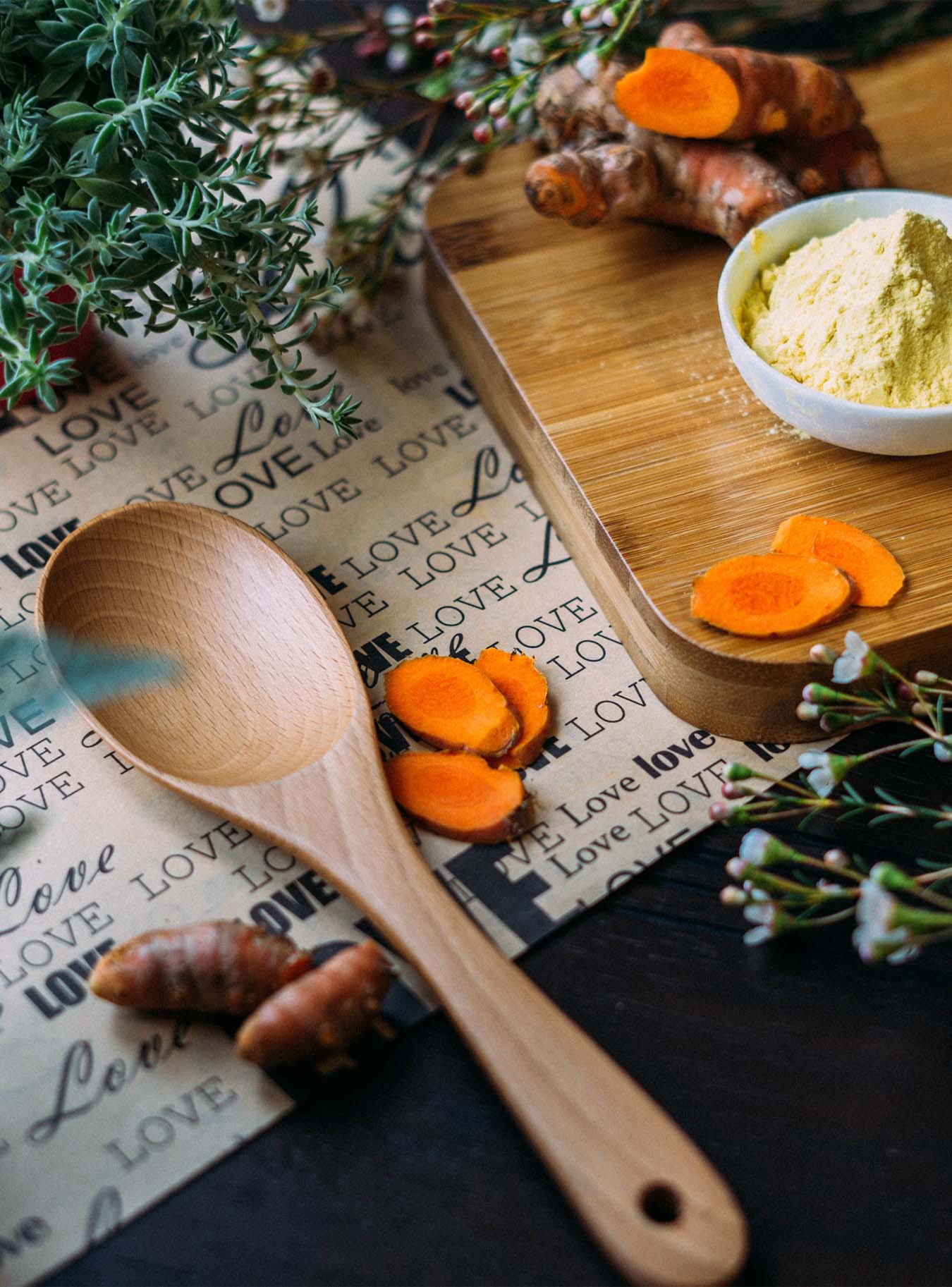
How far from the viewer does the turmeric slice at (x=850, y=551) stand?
101 cm

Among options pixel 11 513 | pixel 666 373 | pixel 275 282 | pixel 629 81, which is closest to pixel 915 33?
pixel 629 81

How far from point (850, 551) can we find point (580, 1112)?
1.90ft

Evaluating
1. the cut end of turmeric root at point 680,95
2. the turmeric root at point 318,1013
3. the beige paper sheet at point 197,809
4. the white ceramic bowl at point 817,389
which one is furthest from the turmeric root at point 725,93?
the turmeric root at point 318,1013

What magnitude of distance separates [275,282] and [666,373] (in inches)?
17.4

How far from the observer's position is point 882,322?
1050 mm

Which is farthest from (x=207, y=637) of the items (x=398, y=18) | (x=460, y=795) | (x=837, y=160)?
(x=398, y=18)

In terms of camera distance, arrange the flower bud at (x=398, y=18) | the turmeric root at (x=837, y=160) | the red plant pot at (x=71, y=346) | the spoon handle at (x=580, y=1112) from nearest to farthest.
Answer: the spoon handle at (x=580, y=1112) < the red plant pot at (x=71, y=346) < the turmeric root at (x=837, y=160) < the flower bud at (x=398, y=18)

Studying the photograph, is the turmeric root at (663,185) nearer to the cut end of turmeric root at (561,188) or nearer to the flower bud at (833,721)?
the cut end of turmeric root at (561,188)

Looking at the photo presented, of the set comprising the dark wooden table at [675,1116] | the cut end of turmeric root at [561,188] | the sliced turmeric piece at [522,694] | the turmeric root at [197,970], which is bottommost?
the dark wooden table at [675,1116]

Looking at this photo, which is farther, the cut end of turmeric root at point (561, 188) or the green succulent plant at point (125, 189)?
the cut end of turmeric root at point (561, 188)

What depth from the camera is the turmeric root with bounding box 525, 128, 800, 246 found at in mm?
1232

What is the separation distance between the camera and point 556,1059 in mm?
782

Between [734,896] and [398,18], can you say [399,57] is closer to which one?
[398,18]

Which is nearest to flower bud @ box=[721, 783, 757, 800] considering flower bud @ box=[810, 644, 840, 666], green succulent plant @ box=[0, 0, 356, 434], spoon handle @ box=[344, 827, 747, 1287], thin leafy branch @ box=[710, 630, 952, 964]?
thin leafy branch @ box=[710, 630, 952, 964]
